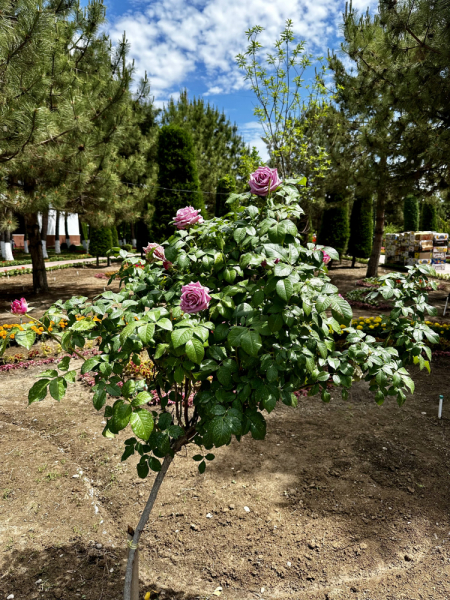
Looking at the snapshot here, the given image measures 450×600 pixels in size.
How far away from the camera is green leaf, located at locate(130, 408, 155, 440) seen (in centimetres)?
125

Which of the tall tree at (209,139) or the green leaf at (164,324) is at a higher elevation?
the tall tree at (209,139)

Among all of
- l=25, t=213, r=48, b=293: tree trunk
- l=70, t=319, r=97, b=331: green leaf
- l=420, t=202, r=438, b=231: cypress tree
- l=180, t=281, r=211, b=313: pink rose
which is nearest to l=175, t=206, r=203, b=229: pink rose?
l=180, t=281, r=211, b=313: pink rose

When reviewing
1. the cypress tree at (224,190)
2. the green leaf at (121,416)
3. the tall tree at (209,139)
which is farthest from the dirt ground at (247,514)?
the tall tree at (209,139)

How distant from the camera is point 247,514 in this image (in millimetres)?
2561

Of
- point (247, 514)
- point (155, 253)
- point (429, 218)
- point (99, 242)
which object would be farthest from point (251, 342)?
point (429, 218)

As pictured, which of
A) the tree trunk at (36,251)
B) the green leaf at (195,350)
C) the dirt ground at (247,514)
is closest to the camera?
the green leaf at (195,350)

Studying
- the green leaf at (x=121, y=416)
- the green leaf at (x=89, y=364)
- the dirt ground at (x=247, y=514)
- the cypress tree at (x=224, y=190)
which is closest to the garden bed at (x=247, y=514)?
the dirt ground at (x=247, y=514)

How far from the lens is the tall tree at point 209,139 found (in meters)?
21.5

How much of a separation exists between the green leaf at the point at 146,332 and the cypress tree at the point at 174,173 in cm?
924

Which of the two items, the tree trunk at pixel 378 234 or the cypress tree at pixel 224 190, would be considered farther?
the cypress tree at pixel 224 190

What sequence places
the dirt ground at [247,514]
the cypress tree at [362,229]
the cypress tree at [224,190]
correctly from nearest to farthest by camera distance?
the dirt ground at [247,514], the cypress tree at [224,190], the cypress tree at [362,229]

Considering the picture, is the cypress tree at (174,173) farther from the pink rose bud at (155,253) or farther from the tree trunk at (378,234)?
the pink rose bud at (155,253)

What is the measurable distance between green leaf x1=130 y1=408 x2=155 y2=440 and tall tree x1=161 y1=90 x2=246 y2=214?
20.0 m

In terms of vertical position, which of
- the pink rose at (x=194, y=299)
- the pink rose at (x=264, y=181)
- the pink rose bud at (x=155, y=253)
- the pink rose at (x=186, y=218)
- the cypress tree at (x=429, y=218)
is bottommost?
the pink rose at (x=194, y=299)
